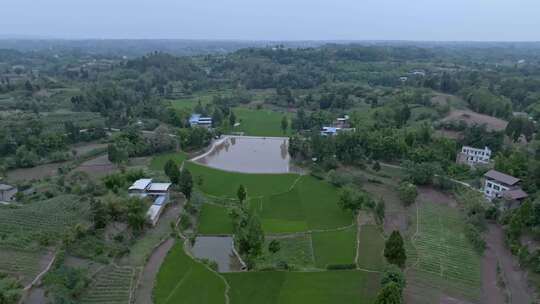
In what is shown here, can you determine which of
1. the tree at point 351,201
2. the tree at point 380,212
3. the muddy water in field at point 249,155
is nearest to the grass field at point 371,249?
the tree at point 380,212

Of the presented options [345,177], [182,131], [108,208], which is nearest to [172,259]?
[108,208]

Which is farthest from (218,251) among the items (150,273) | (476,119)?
(476,119)

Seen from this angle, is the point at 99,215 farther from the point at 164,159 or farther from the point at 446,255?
the point at 446,255

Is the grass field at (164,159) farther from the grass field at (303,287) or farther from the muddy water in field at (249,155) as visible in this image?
the grass field at (303,287)

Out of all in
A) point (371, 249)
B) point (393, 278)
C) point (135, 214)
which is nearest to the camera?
point (393, 278)

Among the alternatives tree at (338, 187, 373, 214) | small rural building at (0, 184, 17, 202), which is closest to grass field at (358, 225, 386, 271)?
tree at (338, 187, 373, 214)
